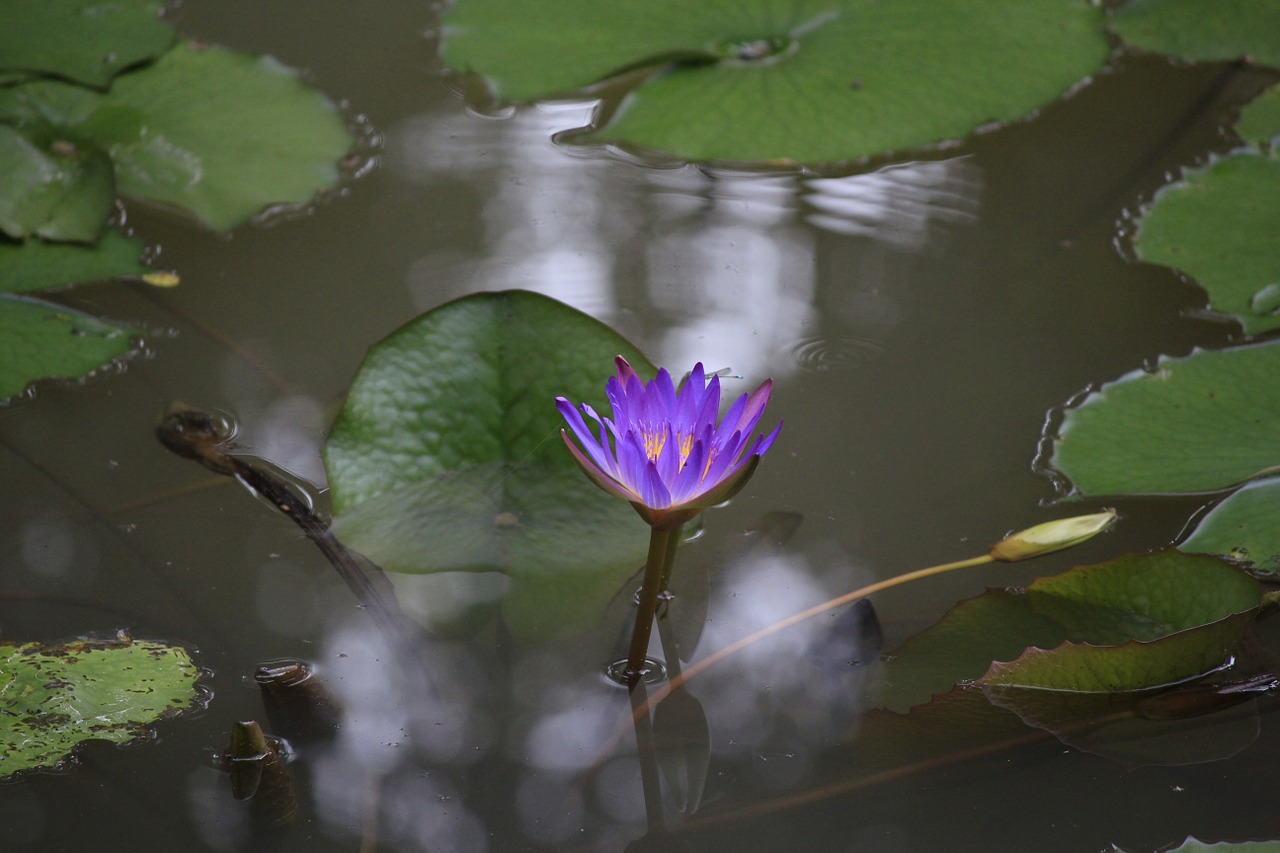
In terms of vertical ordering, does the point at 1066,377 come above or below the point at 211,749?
above

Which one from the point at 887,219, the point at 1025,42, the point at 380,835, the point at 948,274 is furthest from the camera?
the point at 1025,42

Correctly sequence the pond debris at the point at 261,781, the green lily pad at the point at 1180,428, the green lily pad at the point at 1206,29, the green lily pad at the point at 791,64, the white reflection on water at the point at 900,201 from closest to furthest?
the pond debris at the point at 261,781 → the green lily pad at the point at 1180,428 → the white reflection on water at the point at 900,201 → the green lily pad at the point at 791,64 → the green lily pad at the point at 1206,29

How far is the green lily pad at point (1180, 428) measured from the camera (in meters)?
1.38

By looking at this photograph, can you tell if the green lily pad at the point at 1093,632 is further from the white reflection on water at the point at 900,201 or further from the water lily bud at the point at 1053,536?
the white reflection on water at the point at 900,201

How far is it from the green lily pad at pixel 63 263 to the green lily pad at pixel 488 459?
74 cm

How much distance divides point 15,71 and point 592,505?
1648 millimetres

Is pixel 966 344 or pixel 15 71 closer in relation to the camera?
pixel 966 344

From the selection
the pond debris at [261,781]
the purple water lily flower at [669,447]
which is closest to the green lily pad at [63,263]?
the pond debris at [261,781]

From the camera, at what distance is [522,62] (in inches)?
88.0

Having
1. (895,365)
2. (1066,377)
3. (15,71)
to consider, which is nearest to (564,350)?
(895,365)

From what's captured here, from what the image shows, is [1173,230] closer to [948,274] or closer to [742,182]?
[948,274]

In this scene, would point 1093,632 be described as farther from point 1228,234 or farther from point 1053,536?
point 1228,234


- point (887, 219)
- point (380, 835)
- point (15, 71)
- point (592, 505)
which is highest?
point (15, 71)

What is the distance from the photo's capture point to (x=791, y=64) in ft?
7.02
